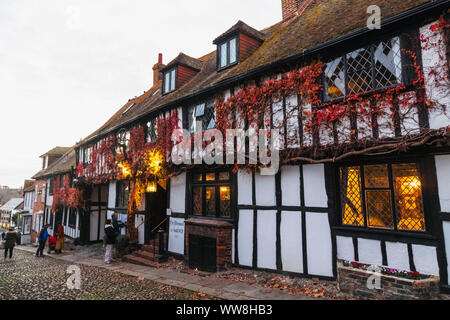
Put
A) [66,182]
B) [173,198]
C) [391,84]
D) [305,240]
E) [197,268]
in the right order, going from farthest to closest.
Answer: [66,182] → [173,198] → [197,268] → [305,240] → [391,84]

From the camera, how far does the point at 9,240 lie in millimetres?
13789

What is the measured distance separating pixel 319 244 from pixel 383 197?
184cm

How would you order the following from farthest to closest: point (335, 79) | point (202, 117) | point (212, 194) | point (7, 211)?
point (7, 211), point (202, 117), point (212, 194), point (335, 79)

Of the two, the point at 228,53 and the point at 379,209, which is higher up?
the point at 228,53

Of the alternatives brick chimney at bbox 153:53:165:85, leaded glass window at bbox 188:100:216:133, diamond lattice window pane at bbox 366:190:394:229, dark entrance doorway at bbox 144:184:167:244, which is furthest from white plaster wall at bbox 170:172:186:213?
brick chimney at bbox 153:53:165:85

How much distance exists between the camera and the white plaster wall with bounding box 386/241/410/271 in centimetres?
543

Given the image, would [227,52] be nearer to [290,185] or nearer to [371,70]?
[371,70]

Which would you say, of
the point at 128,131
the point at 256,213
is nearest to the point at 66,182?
the point at 128,131

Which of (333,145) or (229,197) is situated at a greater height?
(333,145)

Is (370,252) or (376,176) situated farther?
(376,176)

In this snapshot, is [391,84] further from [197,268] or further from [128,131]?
[128,131]

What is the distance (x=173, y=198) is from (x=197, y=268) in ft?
10.3

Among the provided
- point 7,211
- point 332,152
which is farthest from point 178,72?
point 7,211

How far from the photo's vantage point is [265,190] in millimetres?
7727
